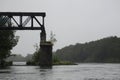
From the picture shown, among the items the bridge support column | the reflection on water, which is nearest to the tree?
the bridge support column

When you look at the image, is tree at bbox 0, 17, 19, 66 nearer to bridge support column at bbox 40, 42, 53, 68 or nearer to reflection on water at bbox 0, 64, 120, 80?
bridge support column at bbox 40, 42, 53, 68

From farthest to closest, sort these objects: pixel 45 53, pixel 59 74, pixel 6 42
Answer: pixel 6 42 < pixel 45 53 < pixel 59 74

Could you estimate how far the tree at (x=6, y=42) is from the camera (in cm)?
9969

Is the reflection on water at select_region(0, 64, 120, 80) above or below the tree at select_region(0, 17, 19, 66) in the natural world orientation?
below

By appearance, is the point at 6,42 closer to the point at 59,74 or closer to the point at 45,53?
the point at 45,53

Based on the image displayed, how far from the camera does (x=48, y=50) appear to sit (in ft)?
293

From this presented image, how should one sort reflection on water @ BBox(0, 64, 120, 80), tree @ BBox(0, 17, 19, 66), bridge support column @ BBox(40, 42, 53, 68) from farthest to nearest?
tree @ BBox(0, 17, 19, 66) → bridge support column @ BBox(40, 42, 53, 68) → reflection on water @ BBox(0, 64, 120, 80)

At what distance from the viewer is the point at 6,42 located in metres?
101

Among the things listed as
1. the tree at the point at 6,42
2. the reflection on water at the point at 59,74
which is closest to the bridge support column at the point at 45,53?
the tree at the point at 6,42

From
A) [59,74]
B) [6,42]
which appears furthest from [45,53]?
[59,74]

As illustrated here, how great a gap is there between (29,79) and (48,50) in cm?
5003

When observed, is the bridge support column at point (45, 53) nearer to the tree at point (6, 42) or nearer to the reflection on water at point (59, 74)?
the tree at point (6, 42)

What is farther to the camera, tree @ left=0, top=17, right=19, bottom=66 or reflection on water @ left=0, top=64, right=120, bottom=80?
tree @ left=0, top=17, right=19, bottom=66

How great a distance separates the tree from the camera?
9969 centimetres
